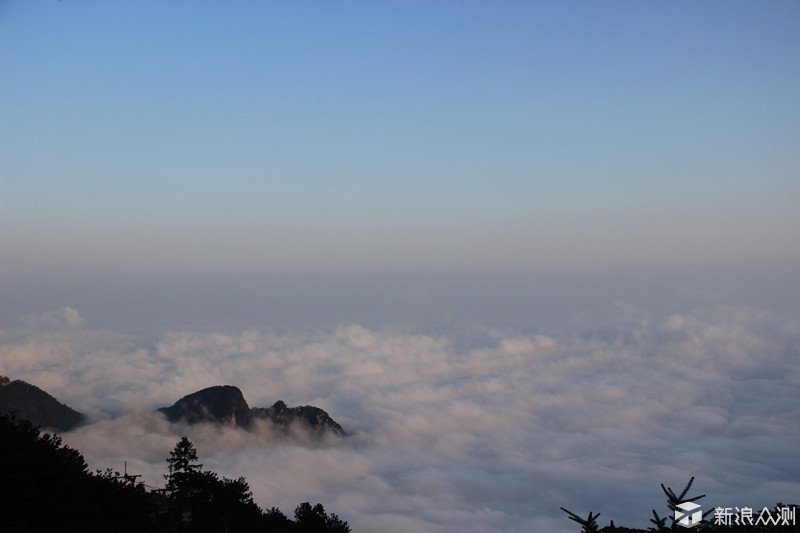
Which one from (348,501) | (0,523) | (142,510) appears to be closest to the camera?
(0,523)

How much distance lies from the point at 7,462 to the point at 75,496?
10.5ft

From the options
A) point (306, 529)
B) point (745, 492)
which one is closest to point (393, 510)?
point (745, 492)

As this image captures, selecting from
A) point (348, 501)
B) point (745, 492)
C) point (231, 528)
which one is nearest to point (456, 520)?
point (348, 501)

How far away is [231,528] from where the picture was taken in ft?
141

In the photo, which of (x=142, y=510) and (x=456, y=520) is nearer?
(x=142, y=510)

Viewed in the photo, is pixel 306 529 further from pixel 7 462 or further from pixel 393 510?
pixel 393 510

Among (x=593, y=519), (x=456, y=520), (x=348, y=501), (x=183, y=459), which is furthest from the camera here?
(x=348, y=501)

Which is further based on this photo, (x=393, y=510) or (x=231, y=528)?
(x=393, y=510)

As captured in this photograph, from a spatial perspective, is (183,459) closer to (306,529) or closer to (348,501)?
(306,529)

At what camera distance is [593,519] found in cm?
1280

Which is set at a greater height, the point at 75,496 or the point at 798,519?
the point at 798,519

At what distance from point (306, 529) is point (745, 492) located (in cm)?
19391

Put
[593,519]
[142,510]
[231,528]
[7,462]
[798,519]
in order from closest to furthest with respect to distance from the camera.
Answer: [593,519], [7,462], [142,510], [798,519], [231,528]

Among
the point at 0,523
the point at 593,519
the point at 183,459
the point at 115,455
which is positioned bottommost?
the point at 0,523
